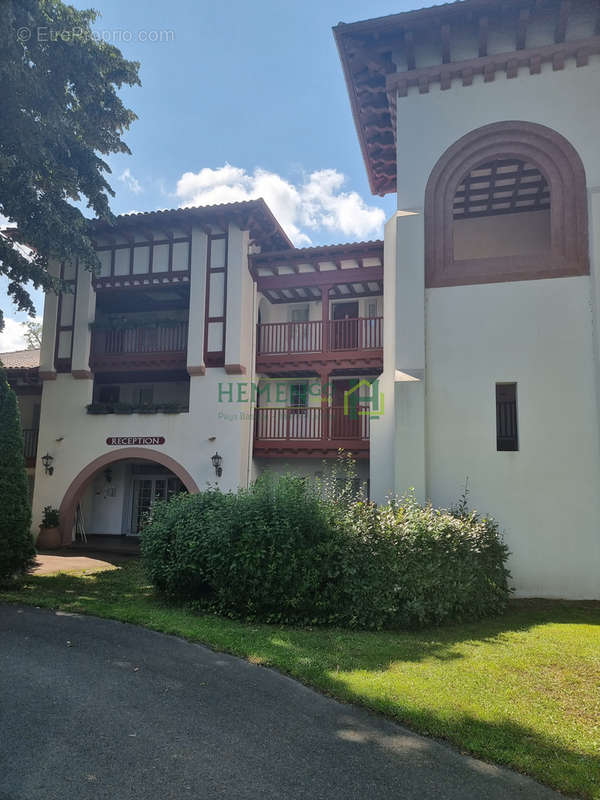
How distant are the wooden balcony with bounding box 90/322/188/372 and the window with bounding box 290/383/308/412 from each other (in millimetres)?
3560

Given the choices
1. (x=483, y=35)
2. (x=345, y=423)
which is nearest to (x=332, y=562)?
(x=345, y=423)

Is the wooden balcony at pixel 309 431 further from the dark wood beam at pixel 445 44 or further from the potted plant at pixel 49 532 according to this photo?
the dark wood beam at pixel 445 44

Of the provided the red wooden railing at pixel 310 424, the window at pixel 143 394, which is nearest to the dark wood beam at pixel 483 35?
the red wooden railing at pixel 310 424

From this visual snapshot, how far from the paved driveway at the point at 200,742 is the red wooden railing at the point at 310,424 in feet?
34.8

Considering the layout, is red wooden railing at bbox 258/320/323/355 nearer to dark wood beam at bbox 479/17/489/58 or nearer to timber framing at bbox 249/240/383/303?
timber framing at bbox 249/240/383/303

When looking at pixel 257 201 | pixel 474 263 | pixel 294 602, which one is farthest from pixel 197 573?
pixel 257 201

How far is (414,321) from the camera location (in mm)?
10641

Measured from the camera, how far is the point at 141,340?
17391 mm

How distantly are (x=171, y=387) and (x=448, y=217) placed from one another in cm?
1136

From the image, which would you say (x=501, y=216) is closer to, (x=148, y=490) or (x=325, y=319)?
(x=325, y=319)

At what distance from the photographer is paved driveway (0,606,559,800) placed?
11.7ft

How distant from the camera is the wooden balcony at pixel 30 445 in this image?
18.3 metres

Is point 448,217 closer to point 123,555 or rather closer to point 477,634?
point 477,634

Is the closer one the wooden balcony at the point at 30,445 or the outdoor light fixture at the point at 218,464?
the outdoor light fixture at the point at 218,464
